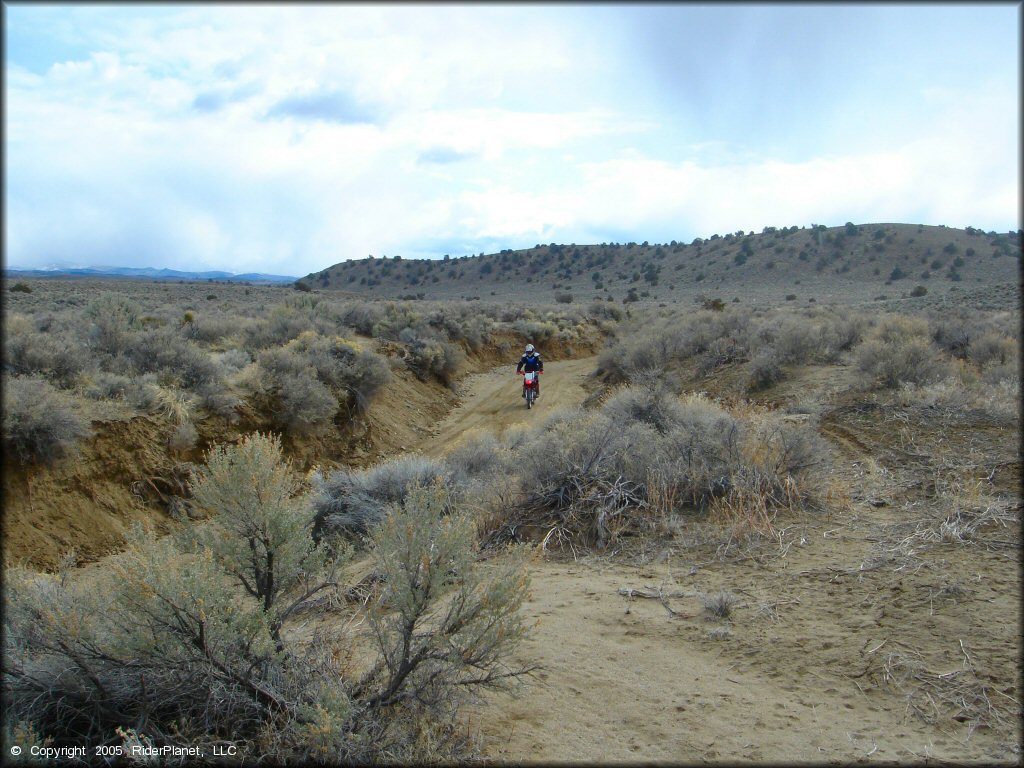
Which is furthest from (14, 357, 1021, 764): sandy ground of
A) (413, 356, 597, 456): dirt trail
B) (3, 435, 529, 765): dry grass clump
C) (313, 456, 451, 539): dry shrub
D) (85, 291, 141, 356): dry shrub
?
(85, 291, 141, 356): dry shrub

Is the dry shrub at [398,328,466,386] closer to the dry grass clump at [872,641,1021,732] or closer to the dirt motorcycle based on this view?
the dirt motorcycle

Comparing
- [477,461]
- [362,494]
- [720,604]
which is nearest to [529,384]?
[477,461]

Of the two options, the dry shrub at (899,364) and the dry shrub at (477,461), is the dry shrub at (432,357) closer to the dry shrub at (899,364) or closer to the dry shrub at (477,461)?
the dry shrub at (477,461)

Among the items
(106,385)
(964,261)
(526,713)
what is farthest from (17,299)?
(964,261)

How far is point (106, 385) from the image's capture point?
33.8 feet

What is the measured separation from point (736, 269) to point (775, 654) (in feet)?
218

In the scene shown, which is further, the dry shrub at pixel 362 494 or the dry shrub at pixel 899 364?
the dry shrub at pixel 899 364

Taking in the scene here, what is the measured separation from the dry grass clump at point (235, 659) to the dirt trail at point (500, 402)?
31.1ft

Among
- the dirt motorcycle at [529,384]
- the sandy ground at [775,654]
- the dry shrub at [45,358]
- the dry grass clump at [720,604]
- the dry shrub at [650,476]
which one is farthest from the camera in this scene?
the dirt motorcycle at [529,384]

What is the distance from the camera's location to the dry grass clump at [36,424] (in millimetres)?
8172

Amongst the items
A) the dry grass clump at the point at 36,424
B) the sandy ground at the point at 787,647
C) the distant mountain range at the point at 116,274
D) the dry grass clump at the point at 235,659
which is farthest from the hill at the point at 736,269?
the dry grass clump at the point at 235,659

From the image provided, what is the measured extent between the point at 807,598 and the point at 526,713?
9.19 ft

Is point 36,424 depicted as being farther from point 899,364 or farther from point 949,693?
point 899,364

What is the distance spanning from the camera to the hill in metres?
52.1
